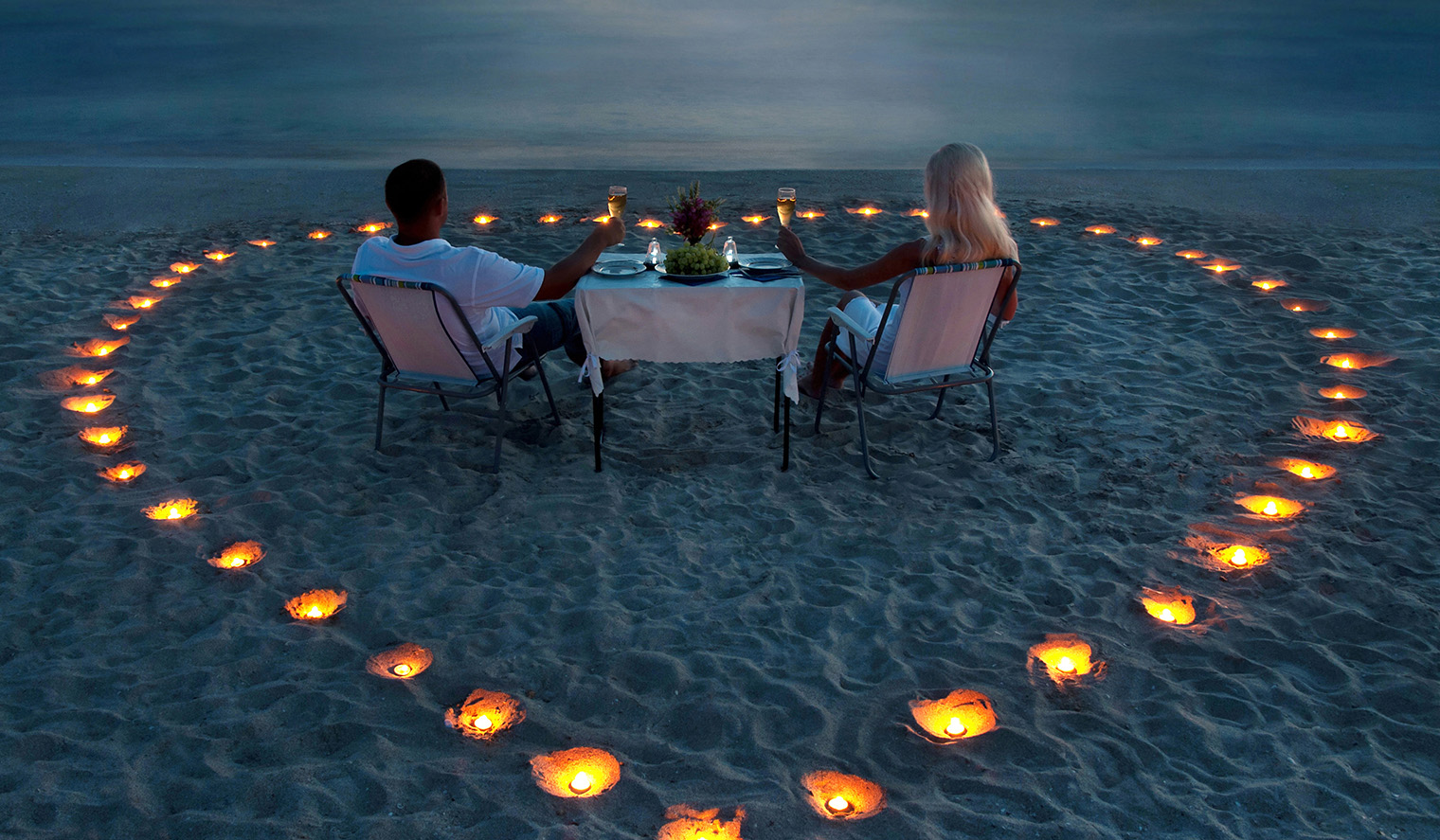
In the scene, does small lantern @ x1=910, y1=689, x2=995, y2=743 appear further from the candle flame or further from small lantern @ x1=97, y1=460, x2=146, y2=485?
the candle flame

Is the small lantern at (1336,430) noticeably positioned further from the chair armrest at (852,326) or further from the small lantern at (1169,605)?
the chair armrest at (852,326)

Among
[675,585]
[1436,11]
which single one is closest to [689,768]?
[675,585]

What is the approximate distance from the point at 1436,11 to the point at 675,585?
24.6m

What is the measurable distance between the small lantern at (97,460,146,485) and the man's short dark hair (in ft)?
4.87

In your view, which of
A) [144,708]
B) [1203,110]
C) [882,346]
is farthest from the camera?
[1203,110]

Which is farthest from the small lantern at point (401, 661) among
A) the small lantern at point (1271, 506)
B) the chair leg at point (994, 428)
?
the small lantern at point (1271, 506)

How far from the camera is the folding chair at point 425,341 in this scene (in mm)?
3428

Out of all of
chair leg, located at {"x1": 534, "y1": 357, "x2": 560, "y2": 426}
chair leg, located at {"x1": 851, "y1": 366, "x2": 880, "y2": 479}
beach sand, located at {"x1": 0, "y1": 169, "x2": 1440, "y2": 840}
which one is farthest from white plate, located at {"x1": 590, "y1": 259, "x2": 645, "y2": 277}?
chair leg, located at {"x1": 851, "y1": 366, "x2": 880, "y2": 479}

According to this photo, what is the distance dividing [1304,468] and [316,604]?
364cm

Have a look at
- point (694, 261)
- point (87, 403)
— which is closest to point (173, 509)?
point (87, 403)

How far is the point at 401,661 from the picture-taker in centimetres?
271

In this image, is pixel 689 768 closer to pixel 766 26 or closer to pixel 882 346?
pixel 882 346

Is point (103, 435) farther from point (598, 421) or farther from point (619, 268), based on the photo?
point (619, 268)

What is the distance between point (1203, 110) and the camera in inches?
504
